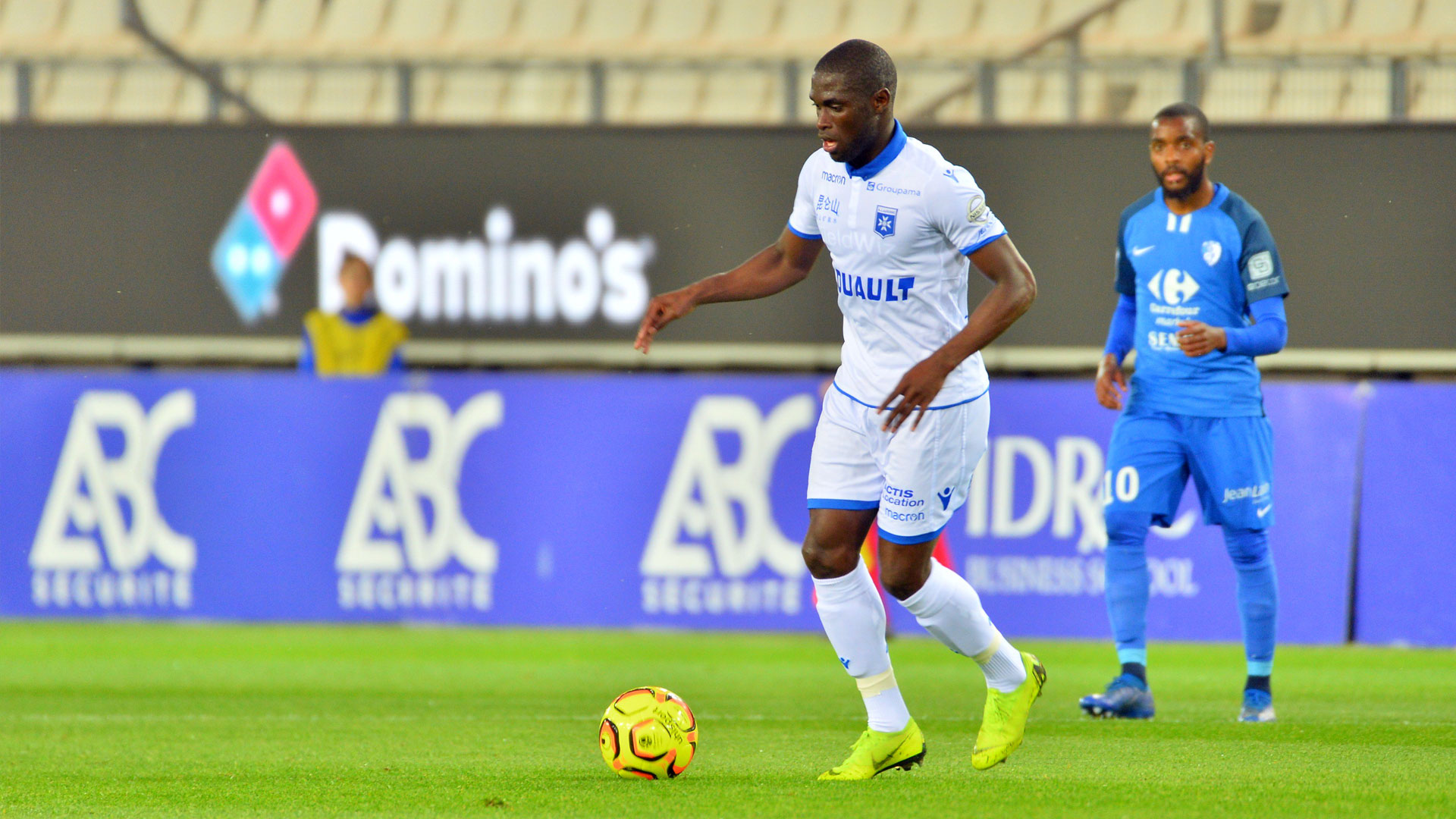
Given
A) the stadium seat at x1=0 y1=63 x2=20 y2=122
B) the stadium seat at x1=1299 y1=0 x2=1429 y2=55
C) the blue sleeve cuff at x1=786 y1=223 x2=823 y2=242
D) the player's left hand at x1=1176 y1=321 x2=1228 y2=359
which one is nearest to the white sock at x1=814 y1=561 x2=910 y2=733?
the blue sleeve cuff at x1=786 y1=223 x2=823 y2=242

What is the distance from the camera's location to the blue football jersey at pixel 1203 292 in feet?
23.2

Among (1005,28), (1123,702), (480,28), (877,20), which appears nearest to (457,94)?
(480,28)

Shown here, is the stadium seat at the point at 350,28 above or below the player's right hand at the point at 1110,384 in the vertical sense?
above

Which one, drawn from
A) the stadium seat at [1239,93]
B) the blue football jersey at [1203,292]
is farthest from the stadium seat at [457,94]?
the blue football jersey at [1203,292]

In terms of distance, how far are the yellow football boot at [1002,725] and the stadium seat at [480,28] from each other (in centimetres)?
1064

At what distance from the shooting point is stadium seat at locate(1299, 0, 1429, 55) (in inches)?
529

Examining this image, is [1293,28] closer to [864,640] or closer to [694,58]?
[694,58]

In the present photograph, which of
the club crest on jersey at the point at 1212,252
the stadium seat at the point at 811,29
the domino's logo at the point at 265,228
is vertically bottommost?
the club crest on jersey at the point at 1212,252

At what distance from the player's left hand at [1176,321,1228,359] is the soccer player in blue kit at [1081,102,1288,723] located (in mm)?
243

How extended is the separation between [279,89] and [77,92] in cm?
152

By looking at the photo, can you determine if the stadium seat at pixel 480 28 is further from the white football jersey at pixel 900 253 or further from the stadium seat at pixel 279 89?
the white football jersey at pixel 900 253

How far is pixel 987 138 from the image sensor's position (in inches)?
511

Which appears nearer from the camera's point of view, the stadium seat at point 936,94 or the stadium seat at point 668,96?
the stadium seat at point 936,94

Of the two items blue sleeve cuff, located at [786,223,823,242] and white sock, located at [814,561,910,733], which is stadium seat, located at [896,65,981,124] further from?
white sock, located at [814,561,910,733]
